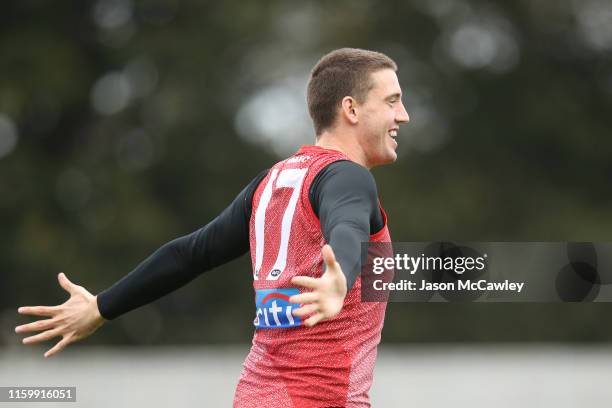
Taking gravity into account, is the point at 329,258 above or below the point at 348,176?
below

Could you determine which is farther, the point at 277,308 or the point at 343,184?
the point at 277,308

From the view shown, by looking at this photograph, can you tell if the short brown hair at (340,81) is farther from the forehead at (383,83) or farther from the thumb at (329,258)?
the thumb at (329,258)

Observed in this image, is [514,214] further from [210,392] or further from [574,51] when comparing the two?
[210,392]

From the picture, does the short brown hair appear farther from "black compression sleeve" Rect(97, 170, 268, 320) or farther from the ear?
"black compression sleeve" Rect(97, 170, 268, 320)

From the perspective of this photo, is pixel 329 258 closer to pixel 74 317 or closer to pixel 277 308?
pixel 277 308

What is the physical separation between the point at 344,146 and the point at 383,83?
28 cm

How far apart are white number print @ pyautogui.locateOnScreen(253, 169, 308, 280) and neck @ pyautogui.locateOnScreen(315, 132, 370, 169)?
23 centimetres

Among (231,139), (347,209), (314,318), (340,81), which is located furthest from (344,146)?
(231,139)

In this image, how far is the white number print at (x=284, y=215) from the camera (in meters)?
4.23

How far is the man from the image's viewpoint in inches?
154

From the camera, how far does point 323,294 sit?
11.5ft

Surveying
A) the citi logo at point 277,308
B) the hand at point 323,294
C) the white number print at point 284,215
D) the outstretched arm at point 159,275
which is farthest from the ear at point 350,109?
the hand at point 323,294

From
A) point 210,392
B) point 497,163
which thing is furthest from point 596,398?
point 497,163

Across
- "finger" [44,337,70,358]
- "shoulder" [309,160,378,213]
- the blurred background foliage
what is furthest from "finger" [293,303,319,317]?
the blurred background foliage
